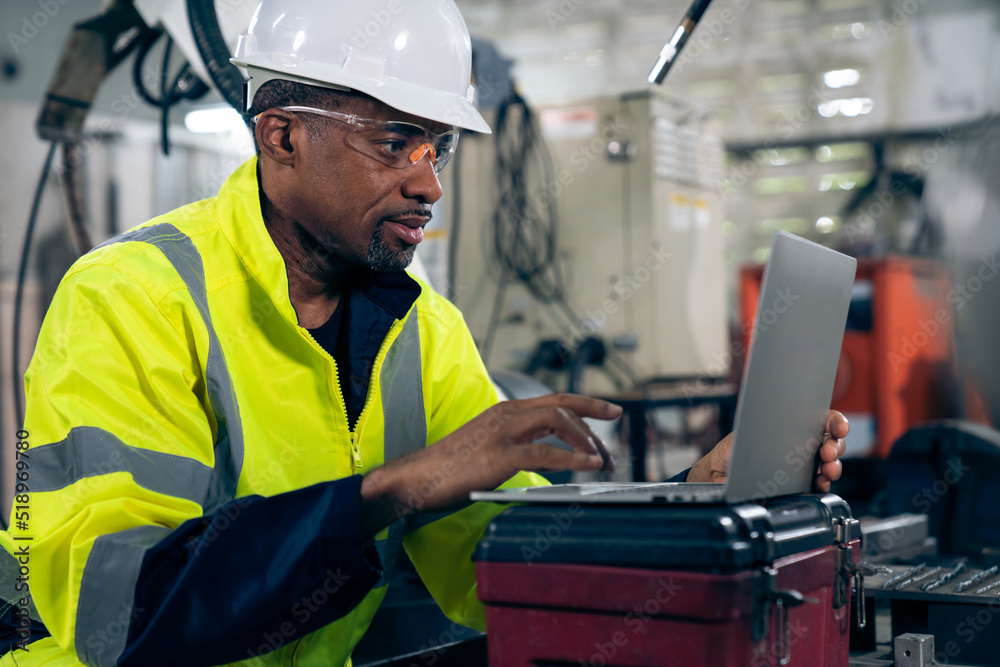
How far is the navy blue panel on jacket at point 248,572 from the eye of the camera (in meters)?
0.86

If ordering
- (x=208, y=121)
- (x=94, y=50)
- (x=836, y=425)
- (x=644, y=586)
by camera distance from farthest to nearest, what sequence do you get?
(x=208, y=121)
(x=94, y=50)
(x=836, y=425)
(x=644, y=586)

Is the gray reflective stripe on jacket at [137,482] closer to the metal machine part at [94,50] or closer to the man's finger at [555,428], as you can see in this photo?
the man's finger at [555,428]

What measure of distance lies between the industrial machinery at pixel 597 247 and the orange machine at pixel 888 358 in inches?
28.0

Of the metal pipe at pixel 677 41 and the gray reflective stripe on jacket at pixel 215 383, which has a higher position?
the metal pipe at pixel 677 41

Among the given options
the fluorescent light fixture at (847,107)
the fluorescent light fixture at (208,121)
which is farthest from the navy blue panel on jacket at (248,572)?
the fluorescent light fixture at (847,107)

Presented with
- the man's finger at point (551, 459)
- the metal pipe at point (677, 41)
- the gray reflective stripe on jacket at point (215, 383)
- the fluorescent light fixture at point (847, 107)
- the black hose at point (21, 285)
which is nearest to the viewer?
the man's finger at point (551, 459)

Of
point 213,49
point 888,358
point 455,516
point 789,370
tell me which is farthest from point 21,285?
point 888,358

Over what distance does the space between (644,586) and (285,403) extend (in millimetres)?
627

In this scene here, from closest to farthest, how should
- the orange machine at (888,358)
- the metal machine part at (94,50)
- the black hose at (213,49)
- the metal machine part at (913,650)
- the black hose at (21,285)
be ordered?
the metal machine part at (913,650) < the black hose at (213,49) < the metal machine part at (94,50) < the black hose at (21,285) < the orange machine at (888,358)

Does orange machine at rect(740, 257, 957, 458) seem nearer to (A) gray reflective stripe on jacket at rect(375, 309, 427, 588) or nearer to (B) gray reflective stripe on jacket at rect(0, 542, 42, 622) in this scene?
(A) gray reflective stripe on jacket at rect(375, 309, 427, 588)

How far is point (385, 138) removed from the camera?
124cm

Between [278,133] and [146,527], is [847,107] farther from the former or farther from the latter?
[146,527]

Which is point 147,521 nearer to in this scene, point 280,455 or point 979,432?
point 280,455

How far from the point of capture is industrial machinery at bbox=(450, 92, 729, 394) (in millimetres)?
2994
